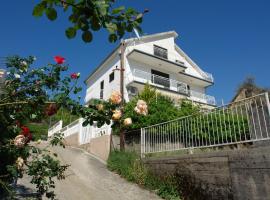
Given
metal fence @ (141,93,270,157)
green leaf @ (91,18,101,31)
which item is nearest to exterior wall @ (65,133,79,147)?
metal fence @ (141,93,270,157)

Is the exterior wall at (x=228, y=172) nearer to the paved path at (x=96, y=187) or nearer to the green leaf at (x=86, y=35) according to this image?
the paved path at (x=96, y=187)

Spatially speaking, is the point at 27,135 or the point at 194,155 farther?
the point at 194,155

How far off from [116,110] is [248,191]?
4182mm

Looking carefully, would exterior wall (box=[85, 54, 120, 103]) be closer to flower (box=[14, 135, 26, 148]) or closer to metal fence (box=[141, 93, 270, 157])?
metal fence (box=[141, 93, 270, 157])

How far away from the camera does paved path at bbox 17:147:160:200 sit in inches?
294

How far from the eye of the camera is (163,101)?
57.3 feet

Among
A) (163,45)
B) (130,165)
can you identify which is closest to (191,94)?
(163,45)

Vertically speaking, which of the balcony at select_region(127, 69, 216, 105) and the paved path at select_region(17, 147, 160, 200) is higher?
the balcony at select_region(127, 69, 216, 105)

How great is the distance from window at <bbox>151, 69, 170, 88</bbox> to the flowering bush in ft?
63.7

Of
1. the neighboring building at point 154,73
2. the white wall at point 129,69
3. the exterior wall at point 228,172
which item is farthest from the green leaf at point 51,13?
the white wall at point 129,69

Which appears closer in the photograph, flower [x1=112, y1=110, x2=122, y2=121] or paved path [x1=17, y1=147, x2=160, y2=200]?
flower [x1=112, y1=110, x2=122, y2=121]

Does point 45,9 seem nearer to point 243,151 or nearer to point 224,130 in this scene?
point 243,151

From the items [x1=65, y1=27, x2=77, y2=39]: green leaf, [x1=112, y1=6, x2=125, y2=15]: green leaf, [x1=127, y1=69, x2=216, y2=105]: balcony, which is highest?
[x1=127, y1=69, x2=216, y2=105]: balcony

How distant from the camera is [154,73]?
2538 cm
